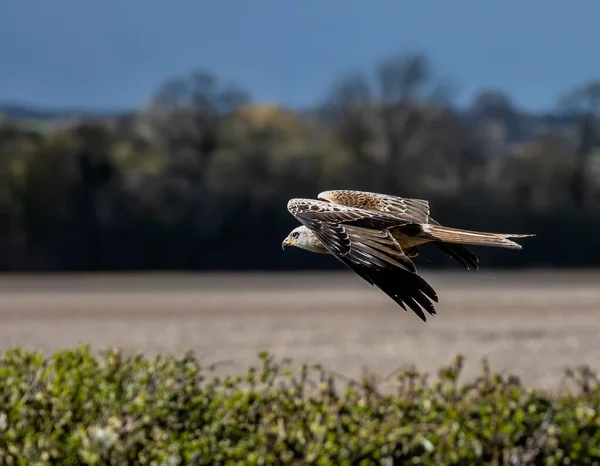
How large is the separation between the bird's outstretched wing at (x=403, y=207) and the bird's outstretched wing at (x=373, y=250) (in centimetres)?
10

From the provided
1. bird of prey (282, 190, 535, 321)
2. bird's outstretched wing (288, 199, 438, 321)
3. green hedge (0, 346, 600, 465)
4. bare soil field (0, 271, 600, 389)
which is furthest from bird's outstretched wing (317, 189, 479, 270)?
bare soil field (0, 271, 600, 389)

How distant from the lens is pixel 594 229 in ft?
142

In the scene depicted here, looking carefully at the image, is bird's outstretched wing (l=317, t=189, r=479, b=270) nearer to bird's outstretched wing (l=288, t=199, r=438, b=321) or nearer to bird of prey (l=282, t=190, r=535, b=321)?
bird of prey (l=282, t=190, r=535, b=321)

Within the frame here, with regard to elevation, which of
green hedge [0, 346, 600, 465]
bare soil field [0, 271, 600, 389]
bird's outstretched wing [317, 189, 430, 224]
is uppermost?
bird's outstretched wing [317, 189, 430, 224]

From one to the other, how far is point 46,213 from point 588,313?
21799 millimetres

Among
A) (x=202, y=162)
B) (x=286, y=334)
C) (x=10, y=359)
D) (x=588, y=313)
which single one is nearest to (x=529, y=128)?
(x=202, y=162)

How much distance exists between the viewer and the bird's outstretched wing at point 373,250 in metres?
3.01

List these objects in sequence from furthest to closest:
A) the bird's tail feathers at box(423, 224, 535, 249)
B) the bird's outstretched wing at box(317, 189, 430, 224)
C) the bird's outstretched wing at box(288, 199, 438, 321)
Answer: the bird's outstretched wing at box(317, 189, 430, 224) → the bird's tail feathers at box(423, 224, 535, 249) → the bird's outstretched wing at box(288, 199, 438, 321)

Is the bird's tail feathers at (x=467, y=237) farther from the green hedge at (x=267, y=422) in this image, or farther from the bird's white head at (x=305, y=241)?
the green hedge at (x=267, y=422)

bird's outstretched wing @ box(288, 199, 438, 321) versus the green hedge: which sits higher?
bird's outstretched wing @ box(288, 199, 438, 321)

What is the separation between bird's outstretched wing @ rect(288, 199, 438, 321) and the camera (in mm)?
3014

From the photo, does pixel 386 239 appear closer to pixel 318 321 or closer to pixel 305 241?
pixel 305 241

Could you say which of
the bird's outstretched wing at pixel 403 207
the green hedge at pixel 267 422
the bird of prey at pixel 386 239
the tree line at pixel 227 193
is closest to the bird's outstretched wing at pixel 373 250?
the bird of prey at pixel 386 239

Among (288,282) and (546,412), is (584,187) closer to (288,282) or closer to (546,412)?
(288,282)
